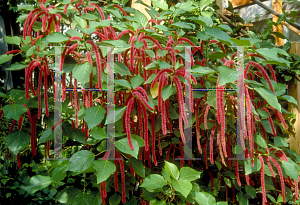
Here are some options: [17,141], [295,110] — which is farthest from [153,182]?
[295,110]

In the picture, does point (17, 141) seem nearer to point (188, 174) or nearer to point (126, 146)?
point (126, 146)

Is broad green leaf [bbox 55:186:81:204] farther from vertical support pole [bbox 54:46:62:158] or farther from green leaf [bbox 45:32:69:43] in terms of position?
green leaf [bbox 45:32:69:43]

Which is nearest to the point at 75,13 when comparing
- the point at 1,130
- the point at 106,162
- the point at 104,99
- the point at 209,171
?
the point at 104,99

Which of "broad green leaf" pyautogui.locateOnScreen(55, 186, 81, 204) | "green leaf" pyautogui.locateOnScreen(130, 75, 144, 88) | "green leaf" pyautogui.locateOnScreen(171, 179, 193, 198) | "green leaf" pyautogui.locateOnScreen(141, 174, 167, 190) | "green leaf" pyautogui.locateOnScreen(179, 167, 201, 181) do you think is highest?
"green leaf" pyautogui.locateOnScreen(130, 75, 144, 88)

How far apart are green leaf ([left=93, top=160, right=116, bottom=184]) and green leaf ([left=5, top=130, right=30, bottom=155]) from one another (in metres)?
0.43

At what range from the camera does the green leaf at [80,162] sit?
0.97 meters

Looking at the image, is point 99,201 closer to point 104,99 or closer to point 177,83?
point 104,99

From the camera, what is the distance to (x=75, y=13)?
52.2 inches

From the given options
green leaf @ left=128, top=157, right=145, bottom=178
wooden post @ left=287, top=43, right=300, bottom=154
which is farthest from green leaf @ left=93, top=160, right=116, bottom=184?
wooden post @ left=287, top=43, right=300, bottom=154

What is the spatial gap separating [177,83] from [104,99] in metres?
0.33

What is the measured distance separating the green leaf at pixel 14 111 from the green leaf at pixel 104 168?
42 centimetres

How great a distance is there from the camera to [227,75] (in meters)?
1.00

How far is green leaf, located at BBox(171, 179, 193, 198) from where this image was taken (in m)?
1.00

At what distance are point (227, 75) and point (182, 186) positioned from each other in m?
0.48
